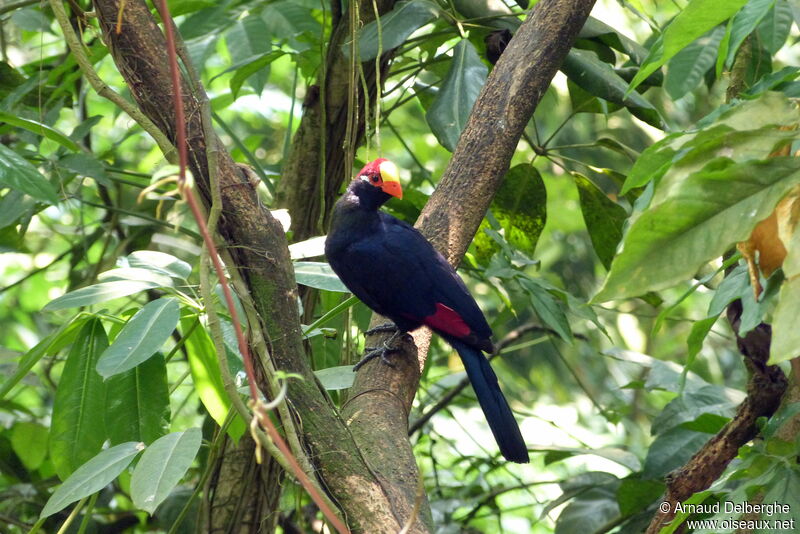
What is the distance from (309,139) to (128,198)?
1120 millimetres

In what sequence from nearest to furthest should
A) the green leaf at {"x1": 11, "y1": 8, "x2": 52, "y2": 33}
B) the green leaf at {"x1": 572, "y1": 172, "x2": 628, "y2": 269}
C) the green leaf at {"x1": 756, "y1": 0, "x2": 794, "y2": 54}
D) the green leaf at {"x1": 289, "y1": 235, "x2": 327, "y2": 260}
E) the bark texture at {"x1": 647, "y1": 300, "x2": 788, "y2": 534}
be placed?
the bark texture at {"x1": 647, "y1": 300, "x2": 788, "y2": 534}, the green leaf at {"x1": 289, "y1": 235, "x2": 327, "y2": 260}, the green leaf at {"x1": 756, "y1": 0, "x2": 794, "y2": 54}, the green leaf at {"x1": 572, "y1": 172, "x2": 628, "y2": 269}, the green leaf at {"x1": 11, "y1": 8, "x2": 52, "y2": 33}

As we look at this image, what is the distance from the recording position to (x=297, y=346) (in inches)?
60.2

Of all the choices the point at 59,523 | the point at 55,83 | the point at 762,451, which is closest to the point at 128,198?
the point at 55,83

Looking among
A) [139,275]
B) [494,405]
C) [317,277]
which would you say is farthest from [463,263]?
[139,275]

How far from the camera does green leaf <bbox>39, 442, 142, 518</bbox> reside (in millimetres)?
A: 1452

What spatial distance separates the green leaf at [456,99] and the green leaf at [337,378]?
2.50 ft

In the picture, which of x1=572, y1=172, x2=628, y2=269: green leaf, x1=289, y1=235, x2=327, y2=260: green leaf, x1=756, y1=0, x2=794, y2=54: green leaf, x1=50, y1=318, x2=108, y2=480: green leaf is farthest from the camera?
x1=572, y1=172, x2=628, y2=269: green leaf

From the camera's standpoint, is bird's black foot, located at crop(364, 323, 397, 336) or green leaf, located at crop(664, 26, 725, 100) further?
bird's black foot, located at crop(364, 323, 397, 336)

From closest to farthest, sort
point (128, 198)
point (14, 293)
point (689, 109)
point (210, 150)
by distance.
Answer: point (210, 150) → point (128, 198) → point (14, 293) → point (689, 109)

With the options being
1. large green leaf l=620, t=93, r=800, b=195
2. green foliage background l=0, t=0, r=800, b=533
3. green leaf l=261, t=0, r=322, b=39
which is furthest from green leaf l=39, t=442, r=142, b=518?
green leaf l=261, t=0, r=322, b=39

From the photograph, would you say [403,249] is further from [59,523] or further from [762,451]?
[59,523]

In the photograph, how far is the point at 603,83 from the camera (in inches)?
90.4

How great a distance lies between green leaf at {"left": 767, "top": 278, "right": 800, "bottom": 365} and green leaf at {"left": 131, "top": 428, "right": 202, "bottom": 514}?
0.98 meters

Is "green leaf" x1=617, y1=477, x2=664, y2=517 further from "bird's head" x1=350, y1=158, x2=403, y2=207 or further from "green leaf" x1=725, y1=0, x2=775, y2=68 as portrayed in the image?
"green leaf" x1=725, y1=0, x2=775, y2=68
